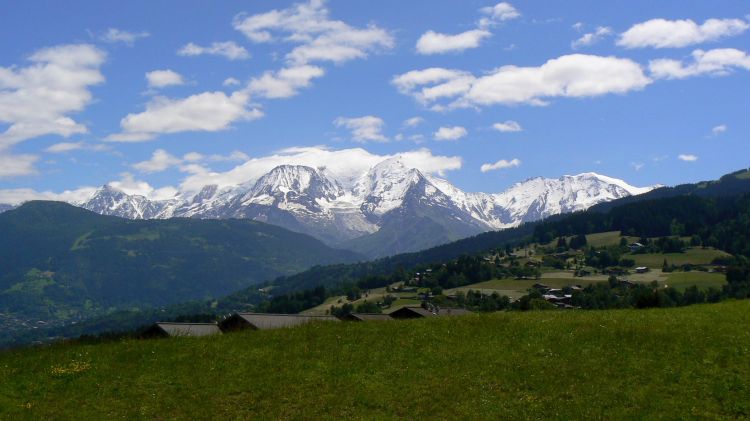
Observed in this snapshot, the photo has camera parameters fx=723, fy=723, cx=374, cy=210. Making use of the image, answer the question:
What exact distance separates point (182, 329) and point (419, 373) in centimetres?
3439

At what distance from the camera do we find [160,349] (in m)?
65.9

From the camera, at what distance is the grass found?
4934 centimetres

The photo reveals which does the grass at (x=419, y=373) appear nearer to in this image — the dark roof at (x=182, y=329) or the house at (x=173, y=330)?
the house at (x=173, y=330)

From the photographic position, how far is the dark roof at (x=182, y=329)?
254 ft

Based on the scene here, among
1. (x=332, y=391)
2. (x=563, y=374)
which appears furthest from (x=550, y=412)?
(x=332, y=391)

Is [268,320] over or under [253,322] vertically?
Result: under

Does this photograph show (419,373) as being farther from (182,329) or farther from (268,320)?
(182,329)

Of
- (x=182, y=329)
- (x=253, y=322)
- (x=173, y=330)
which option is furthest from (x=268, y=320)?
(x=173, y=330)

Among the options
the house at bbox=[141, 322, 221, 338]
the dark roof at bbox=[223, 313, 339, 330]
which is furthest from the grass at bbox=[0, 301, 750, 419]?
the dark roof at bbox=[223, 313, 339, 330]

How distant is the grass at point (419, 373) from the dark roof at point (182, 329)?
24.9ft

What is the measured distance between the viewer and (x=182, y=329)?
262 ft

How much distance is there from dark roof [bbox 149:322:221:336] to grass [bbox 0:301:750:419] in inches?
299

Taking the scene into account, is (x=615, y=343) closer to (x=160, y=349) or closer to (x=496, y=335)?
(x=496, y=335)

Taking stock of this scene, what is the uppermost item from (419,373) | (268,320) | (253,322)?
(253,322)
